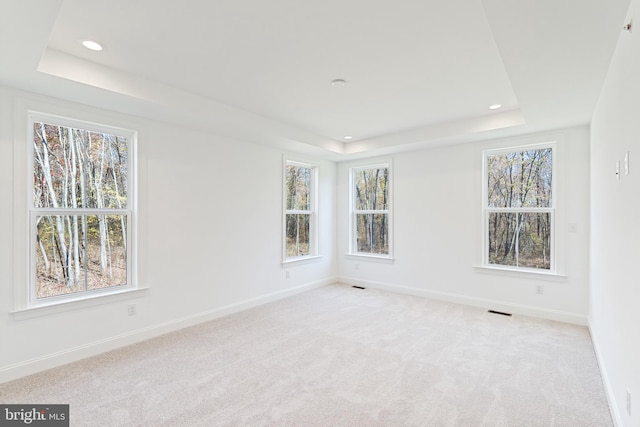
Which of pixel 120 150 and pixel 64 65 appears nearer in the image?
pixel 64 65

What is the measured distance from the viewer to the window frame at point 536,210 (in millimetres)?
3922

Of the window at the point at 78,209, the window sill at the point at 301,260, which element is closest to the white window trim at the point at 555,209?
the window sill at the point at 301,260

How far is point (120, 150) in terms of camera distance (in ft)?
10.8

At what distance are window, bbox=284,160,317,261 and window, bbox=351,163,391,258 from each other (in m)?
0.80

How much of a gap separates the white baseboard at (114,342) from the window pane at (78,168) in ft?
4.28

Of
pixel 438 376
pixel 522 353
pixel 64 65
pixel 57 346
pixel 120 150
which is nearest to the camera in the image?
pixel 64 65

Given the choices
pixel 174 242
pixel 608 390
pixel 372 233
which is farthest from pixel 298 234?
pixel 608 390

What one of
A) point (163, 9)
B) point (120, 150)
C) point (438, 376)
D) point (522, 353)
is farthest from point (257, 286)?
point (163, 9)

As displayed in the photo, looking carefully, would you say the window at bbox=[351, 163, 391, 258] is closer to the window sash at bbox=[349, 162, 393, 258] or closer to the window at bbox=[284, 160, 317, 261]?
the window sash at bbox=[349, 162, 393, 258]

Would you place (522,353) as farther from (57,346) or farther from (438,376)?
(57,346)

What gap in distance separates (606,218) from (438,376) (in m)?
1.79

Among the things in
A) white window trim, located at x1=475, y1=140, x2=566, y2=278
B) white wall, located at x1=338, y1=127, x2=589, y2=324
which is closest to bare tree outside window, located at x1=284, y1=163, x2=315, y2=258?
white wall, located at x1=338, y1=127, x2=589, y2=324

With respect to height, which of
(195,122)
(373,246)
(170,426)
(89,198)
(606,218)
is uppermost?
(195,122)

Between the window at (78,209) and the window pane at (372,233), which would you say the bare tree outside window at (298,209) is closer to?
the window pane at (372,233)
